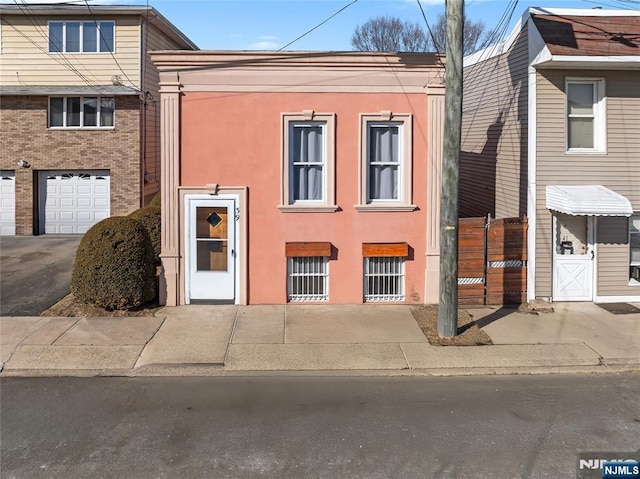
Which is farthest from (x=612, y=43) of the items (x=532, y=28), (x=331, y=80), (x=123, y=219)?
(x=123, y=219)

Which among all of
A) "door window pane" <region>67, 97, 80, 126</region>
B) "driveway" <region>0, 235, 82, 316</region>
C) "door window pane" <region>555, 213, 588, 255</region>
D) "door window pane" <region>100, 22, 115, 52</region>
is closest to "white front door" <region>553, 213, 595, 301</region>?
"door window pane" <region>555, 213, 588, 255</region>

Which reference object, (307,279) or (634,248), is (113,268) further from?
(634,248)

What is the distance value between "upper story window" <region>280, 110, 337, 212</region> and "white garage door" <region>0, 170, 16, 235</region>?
1367cm

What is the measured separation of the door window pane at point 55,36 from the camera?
2109 centimetres

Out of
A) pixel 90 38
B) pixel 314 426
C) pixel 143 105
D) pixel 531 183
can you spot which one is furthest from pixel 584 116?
pixel 90 38

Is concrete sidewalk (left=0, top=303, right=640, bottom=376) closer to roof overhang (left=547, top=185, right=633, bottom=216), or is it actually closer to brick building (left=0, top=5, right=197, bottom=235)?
roof overhang (left=547, top=185, right=633, bottom=216)

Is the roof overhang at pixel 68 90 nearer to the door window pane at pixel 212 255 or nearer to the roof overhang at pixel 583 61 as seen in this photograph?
the door window pane at pixel 212 255

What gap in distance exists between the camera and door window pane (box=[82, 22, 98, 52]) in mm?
21062

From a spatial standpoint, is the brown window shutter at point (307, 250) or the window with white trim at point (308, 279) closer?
the brown window shutter at point (307, 250)

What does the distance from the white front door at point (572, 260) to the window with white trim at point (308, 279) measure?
4.51 meters

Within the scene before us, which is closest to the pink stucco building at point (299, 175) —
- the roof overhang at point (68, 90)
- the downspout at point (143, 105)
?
the roof overhang at point (68, 90)

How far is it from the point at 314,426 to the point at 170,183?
648cm

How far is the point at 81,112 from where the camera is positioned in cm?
2114

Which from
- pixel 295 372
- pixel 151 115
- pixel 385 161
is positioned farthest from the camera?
pixel 151 115
